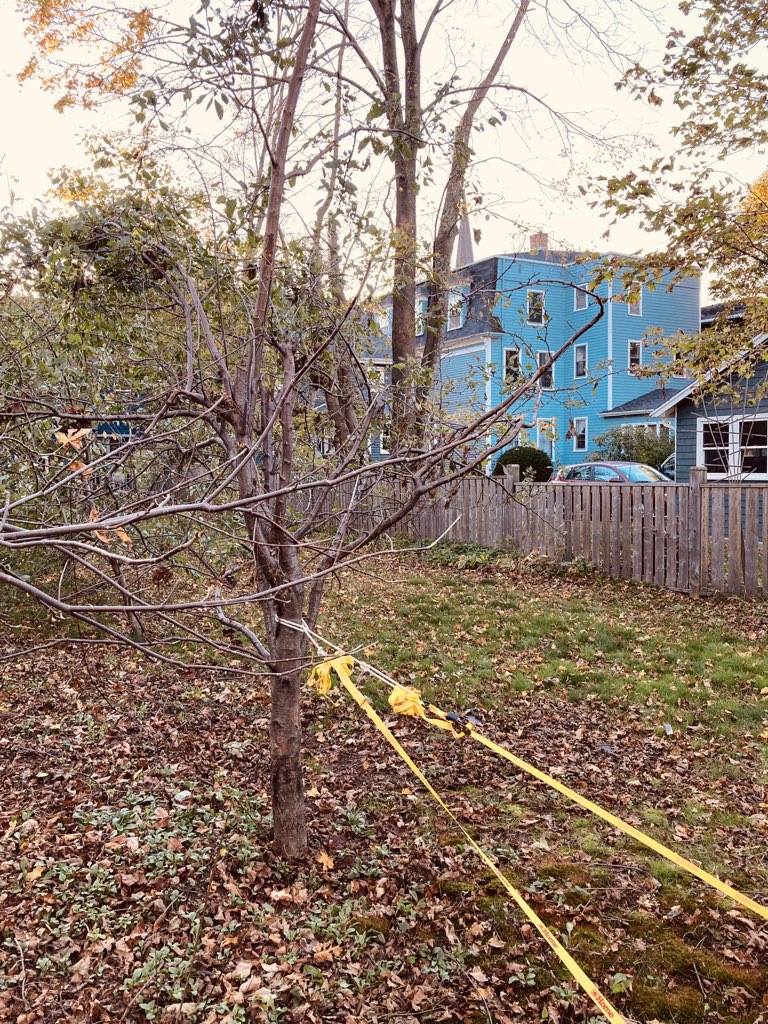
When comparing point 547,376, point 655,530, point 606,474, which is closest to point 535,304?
point 547,376

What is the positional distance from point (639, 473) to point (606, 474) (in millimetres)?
868

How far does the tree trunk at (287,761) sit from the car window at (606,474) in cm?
1499

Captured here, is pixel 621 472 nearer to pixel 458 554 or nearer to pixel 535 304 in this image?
pixel 458 554

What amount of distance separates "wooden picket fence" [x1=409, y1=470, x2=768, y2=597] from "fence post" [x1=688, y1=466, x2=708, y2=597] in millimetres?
12

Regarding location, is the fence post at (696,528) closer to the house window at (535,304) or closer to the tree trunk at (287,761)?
the house window at (535,304)

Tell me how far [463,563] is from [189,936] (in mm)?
8518

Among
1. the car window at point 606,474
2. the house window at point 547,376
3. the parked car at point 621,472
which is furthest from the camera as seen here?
the car window at point 606,474

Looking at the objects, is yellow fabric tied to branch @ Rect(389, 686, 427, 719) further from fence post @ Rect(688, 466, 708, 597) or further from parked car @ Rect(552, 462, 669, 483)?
parked car @ Rect(552, 462, 669, 483)

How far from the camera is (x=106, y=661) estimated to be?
6.68 meters

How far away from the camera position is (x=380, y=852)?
371cm

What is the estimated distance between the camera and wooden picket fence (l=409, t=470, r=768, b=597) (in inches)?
345

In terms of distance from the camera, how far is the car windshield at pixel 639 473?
1742 centimetres

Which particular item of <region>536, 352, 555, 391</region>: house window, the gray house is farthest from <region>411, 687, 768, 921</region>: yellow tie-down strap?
the gray house

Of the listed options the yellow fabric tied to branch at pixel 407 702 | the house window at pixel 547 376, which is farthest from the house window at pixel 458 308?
the yellow fabric tied to branch at pixel 407 702
